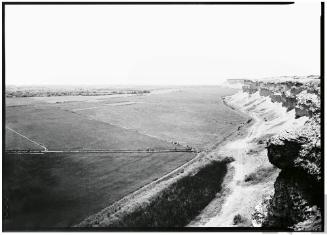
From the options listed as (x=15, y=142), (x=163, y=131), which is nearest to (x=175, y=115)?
(x=163, y=131)

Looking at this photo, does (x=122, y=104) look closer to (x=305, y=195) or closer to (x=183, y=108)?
(x=183, y=108)

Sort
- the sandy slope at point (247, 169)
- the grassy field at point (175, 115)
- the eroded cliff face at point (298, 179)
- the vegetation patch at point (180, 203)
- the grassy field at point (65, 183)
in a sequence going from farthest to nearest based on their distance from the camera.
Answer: the grassy field at point (175, 115)
the sandy slope at point (247, 169)
the vegetation patch at point (180, 203)
the grassy field at point (65, 183)
the eroded cliff face at point (298, 179)

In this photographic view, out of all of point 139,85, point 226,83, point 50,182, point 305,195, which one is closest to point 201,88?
point 226,83

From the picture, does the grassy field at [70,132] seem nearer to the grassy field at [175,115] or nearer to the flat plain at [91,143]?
the flat plain at [91,143]

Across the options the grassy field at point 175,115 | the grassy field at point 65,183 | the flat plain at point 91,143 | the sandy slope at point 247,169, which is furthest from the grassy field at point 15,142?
the sandy slope at point 247,169

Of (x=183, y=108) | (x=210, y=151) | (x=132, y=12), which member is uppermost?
(x=132, y=12)
